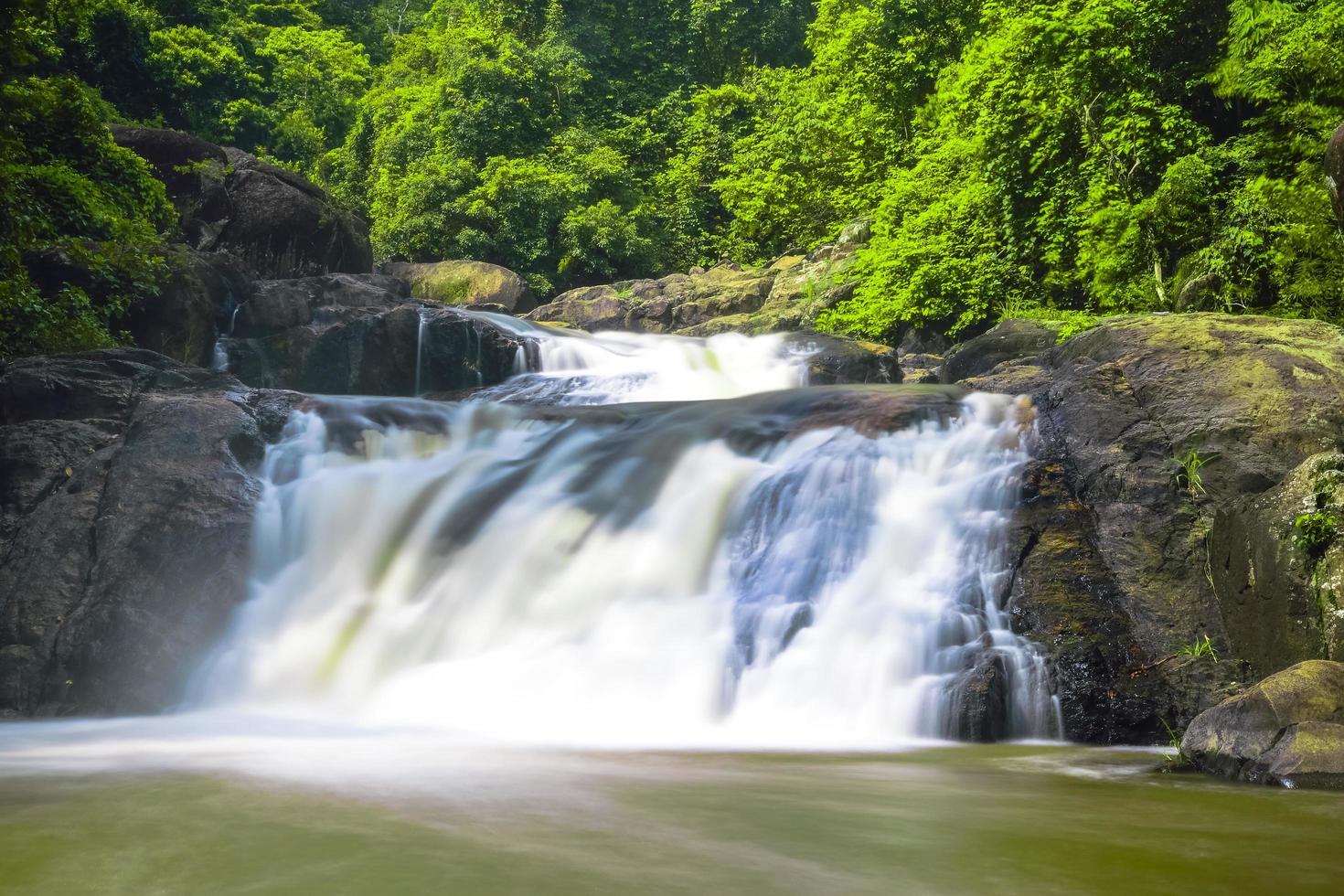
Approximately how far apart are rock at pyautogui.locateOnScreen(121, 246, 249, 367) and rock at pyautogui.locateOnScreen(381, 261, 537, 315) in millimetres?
8401

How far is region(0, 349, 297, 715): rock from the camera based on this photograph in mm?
7637

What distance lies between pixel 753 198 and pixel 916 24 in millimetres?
5914

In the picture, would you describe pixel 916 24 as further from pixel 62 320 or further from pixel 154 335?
pixel 62 320

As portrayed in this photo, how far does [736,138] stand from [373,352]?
58.6 feet

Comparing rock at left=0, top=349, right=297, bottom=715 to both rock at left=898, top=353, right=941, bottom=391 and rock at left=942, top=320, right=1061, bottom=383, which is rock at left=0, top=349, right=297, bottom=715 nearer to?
rock at left=942, top=320, right=1061, bottom=383

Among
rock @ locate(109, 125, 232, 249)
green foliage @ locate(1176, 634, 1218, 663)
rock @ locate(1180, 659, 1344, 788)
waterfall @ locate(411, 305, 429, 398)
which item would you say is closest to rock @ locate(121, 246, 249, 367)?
waterfall @ locate(411, 305, 429, 398)

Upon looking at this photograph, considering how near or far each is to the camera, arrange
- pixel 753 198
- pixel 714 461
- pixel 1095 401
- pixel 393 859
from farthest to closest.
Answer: pixel 753 198 → pixel 714 461 → pixel 1095 401 → pixel 393 859

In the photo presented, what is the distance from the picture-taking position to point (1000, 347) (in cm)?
1343

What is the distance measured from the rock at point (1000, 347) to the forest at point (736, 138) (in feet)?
3.45

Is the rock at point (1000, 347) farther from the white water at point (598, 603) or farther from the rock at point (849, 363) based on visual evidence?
the white water at point (598, 603)

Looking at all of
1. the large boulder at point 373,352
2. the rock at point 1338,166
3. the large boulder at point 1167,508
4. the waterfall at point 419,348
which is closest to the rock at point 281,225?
the large boulder at point 373,352

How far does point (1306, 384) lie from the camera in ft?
24.3

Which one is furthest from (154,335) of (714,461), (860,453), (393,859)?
(393,859)

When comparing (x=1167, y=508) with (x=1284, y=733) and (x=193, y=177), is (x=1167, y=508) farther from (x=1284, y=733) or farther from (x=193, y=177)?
(x=193, y=177)
